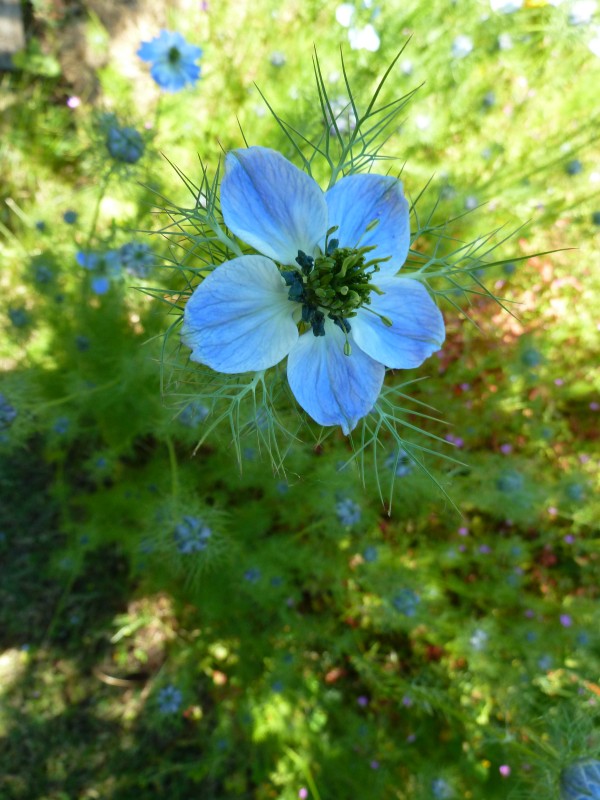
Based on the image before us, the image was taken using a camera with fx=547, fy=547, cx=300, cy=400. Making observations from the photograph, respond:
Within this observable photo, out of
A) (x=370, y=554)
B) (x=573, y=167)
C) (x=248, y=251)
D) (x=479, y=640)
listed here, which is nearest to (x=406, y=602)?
(x=370, y=554)

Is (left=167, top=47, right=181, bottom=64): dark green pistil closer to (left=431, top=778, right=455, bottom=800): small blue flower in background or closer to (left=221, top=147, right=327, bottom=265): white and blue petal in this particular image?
(left=221, top=147, right=327, bottom=265): white and blue petal

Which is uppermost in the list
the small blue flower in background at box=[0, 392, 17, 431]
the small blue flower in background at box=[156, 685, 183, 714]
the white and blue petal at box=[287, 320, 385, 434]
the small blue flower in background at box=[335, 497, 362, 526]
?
the small blue flower in background at box=[0, 392, 17, 431]

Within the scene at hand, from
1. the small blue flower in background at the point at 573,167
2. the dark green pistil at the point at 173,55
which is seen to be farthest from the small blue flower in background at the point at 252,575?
the small blue flower in background at the point at 573,167

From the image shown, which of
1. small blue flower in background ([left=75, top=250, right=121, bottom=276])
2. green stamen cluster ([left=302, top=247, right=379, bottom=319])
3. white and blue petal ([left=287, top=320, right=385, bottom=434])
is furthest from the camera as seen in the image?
small blue flower in background ([left=75, top=250, right=121, bottom=276])

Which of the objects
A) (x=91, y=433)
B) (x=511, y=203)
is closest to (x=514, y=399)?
(x=511, y=203)

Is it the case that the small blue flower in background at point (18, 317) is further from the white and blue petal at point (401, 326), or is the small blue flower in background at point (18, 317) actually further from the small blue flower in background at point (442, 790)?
the small blue flower in background at point (442, 790)

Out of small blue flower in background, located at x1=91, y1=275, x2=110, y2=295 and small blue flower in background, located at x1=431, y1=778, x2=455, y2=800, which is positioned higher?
small blue flower in background, located at x1=91, y1=275, x2=110, y2=295

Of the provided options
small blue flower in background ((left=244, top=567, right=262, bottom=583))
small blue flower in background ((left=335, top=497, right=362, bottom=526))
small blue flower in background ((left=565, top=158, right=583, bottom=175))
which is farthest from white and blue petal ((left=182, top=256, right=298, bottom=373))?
small blue flower in background ((left=565, top=158, right=583, bottom=175))
